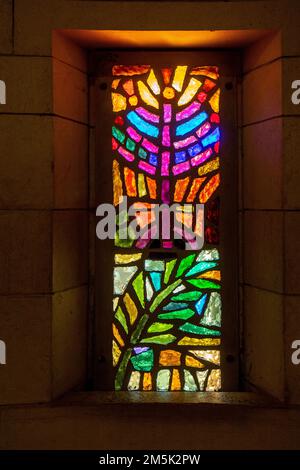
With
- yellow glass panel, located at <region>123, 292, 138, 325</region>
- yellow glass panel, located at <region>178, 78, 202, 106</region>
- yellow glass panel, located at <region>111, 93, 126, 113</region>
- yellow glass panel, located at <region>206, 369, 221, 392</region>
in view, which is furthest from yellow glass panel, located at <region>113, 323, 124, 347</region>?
yellow glass panel, located at <region>178, 78, 202, 106</region>

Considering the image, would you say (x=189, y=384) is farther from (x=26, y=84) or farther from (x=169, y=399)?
(x=26, y=84)

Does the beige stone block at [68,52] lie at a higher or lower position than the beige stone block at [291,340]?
higher

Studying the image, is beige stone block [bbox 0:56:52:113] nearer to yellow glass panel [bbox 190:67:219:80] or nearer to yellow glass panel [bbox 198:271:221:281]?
yellow glass panel [bbox 190:67:219:80]

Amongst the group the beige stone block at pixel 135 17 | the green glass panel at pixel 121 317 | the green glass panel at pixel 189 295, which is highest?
the beige stone block at pixel 135 17

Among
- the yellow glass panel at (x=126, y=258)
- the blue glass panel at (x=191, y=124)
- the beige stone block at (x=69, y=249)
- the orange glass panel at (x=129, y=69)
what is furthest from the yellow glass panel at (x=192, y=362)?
the orange glass panel at (x=129, y=69)

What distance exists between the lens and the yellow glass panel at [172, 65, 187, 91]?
12.7ft

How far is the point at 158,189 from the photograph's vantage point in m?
3.86

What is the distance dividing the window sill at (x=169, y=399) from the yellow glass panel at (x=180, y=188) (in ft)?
4.20

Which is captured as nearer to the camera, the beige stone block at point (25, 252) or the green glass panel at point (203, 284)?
the beige stone block at point (25, 252)

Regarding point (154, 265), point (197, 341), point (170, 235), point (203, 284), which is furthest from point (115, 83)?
point (197, 341)

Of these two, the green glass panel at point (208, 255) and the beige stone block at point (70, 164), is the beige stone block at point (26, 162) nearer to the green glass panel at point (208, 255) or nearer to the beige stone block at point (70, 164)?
the beige stone block at point (70, 164)

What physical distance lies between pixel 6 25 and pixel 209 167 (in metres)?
1.55

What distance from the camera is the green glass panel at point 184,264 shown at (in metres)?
3.84

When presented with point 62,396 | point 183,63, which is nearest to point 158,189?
point 183,63
